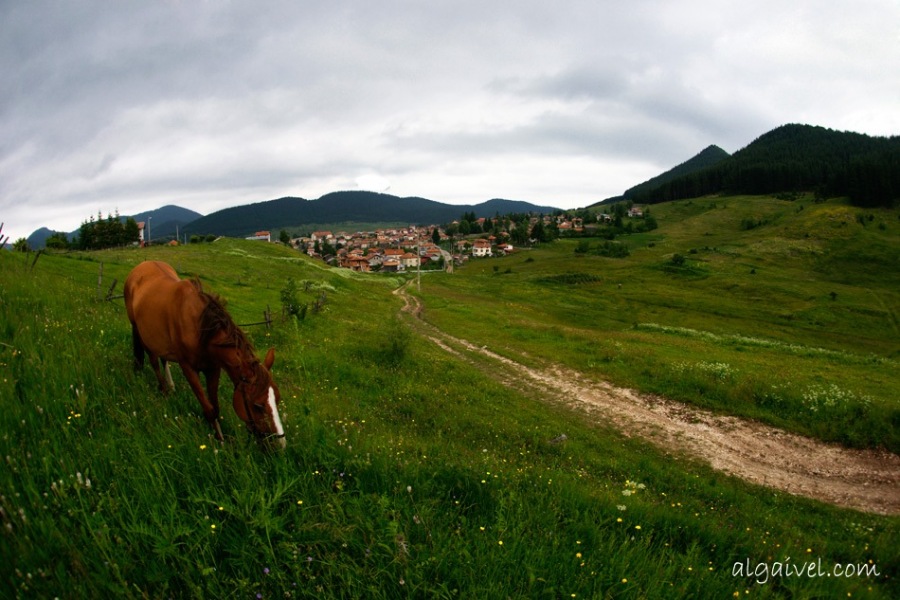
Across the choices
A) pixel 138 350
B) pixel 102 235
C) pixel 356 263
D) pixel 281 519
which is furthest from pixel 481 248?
pixel 281 519

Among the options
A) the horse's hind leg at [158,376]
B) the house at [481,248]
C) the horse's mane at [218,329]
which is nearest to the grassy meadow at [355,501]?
the horse's hind leg at [158,376]

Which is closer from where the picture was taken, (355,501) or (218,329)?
(355,501)

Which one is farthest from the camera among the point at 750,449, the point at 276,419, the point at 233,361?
the point at 750,449

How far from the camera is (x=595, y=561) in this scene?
3.73 metres

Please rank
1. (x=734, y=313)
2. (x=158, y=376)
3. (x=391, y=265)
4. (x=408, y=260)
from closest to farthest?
(x=158, y=376) < (x=734, y=313) < (x=391, y=265) < (x=408, y=260)

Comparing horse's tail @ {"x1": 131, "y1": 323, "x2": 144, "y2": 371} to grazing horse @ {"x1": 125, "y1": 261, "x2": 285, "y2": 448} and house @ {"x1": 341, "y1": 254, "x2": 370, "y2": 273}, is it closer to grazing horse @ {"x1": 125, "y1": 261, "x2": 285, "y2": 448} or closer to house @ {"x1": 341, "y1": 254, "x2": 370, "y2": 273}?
grazing horse @ {"x1": 125, "y1": 261, "x2": 285, "y2": 448}

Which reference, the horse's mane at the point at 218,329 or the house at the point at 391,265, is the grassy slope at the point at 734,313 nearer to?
the horse's mane at the point at 218,329

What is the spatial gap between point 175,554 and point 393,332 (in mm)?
17376

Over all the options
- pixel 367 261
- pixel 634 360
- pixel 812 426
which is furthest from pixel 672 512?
pixel 367 261

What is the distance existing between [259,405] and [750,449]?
16480mm

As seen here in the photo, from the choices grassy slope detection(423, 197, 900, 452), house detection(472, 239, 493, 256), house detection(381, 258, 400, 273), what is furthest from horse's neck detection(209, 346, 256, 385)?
house detection(472, 239, 493, 256)

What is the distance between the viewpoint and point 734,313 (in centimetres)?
6631

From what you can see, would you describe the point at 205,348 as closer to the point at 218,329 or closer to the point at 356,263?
the point at 218,329

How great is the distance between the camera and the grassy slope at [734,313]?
18.6 meters
